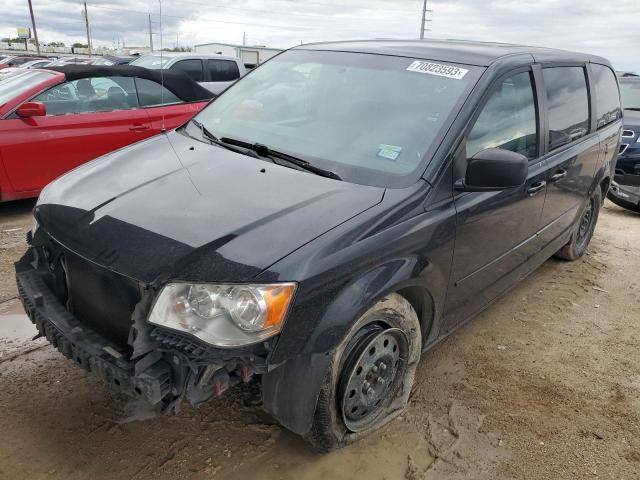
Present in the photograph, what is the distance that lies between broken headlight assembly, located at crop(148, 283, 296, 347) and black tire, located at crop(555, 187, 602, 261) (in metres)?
3.50

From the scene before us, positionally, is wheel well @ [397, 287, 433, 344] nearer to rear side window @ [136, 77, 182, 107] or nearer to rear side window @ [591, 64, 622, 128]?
rear side window @ [591, 64, 622, 128]

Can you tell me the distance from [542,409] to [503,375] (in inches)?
13.0

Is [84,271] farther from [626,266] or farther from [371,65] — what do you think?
[626,266]

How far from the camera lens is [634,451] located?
8.34 feet

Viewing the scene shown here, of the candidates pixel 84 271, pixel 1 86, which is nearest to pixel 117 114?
pixel 1 86

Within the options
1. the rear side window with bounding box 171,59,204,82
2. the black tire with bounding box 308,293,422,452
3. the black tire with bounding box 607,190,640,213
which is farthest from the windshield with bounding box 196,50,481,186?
the rear side window with bounding box 171,59,204,82

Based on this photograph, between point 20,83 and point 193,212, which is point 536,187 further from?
point 20,83

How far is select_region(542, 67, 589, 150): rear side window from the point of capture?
133 inches

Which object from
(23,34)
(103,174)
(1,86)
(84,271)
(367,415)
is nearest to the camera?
(84,271)

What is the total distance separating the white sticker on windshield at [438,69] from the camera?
9.01ft

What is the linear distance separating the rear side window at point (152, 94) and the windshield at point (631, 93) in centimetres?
784

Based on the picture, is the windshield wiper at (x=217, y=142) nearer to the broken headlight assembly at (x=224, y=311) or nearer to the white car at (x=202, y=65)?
the broken headlight assembly at (x=224, y=311)

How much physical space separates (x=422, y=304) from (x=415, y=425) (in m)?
0.62

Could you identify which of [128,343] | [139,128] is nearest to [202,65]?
[139,128]
